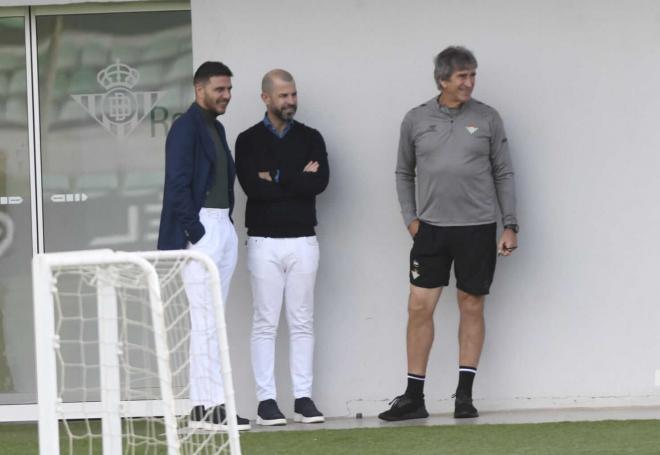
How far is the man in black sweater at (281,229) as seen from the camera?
7.96 meters

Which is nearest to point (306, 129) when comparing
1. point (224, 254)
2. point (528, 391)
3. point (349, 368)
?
point (224, 254)

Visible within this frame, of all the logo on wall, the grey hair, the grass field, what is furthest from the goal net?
the logo on wall

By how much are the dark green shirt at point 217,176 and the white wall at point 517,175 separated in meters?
0.58

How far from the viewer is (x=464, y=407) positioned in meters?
7.99

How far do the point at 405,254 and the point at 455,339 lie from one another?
0.58 m

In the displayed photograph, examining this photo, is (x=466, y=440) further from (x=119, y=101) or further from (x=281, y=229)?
(x=119, y=101)

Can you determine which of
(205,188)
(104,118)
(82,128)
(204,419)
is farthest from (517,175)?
(82,128)

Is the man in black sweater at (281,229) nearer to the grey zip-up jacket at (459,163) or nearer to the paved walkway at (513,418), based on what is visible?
the paved walkway at (513,418)

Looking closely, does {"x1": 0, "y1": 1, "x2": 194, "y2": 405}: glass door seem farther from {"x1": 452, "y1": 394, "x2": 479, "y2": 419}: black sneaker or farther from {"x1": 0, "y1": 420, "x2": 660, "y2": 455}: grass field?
{"x1": 452, "y1": 394, "x2": 479, "y2": 419}: black sneaker

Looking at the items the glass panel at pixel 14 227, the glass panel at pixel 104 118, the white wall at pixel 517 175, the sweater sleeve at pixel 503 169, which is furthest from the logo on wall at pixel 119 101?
the sweater sleeve at pixel 503 169

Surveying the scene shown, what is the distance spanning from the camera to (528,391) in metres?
8.27

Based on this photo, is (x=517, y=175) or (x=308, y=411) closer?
(x=308, y=411)

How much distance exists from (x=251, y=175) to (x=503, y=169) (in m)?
1.42

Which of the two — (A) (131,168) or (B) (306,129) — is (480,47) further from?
(A) (131,168)
